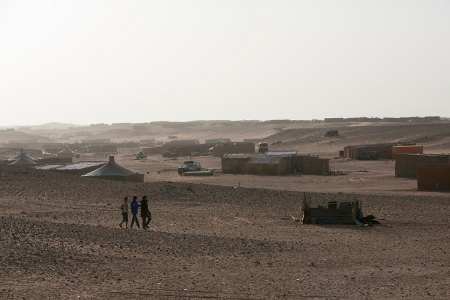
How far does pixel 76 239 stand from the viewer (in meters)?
17.7

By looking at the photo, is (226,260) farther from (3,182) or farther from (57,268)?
(3,182)

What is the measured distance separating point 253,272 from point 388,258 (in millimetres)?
4133

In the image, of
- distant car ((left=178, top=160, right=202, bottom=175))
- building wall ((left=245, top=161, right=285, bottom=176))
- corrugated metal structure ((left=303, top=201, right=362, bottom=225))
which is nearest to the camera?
corrugated metal structure ((left=303, top=201, right=362, bottom=225))

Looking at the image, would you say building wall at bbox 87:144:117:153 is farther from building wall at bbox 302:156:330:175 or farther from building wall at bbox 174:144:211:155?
building wall at bbox 302:156:330:175

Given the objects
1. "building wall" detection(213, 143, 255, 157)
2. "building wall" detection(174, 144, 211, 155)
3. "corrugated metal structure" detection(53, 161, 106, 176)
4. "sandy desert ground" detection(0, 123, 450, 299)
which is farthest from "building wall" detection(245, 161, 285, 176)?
"building wall" detection(174, 144, 211, 155)

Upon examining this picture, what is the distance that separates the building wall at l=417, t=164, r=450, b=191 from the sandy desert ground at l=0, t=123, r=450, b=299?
1.81m

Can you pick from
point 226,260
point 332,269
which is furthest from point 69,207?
point 332,269

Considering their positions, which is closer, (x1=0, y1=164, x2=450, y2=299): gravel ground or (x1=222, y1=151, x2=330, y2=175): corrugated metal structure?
(x1=0, y1=164, x2=450, y2=299): gravel ground

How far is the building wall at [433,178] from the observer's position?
122 feet

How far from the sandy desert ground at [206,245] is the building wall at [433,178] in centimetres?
181

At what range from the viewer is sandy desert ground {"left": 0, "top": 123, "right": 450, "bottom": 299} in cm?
1356

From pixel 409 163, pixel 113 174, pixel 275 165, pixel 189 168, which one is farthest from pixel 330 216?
→ pixel 189 168

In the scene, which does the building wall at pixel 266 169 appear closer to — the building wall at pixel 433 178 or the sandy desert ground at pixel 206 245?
the building wall at pixel 433 178

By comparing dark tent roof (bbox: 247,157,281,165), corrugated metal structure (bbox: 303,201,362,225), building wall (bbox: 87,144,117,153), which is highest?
dark tent roof (bbox: 247,157,281,165)
